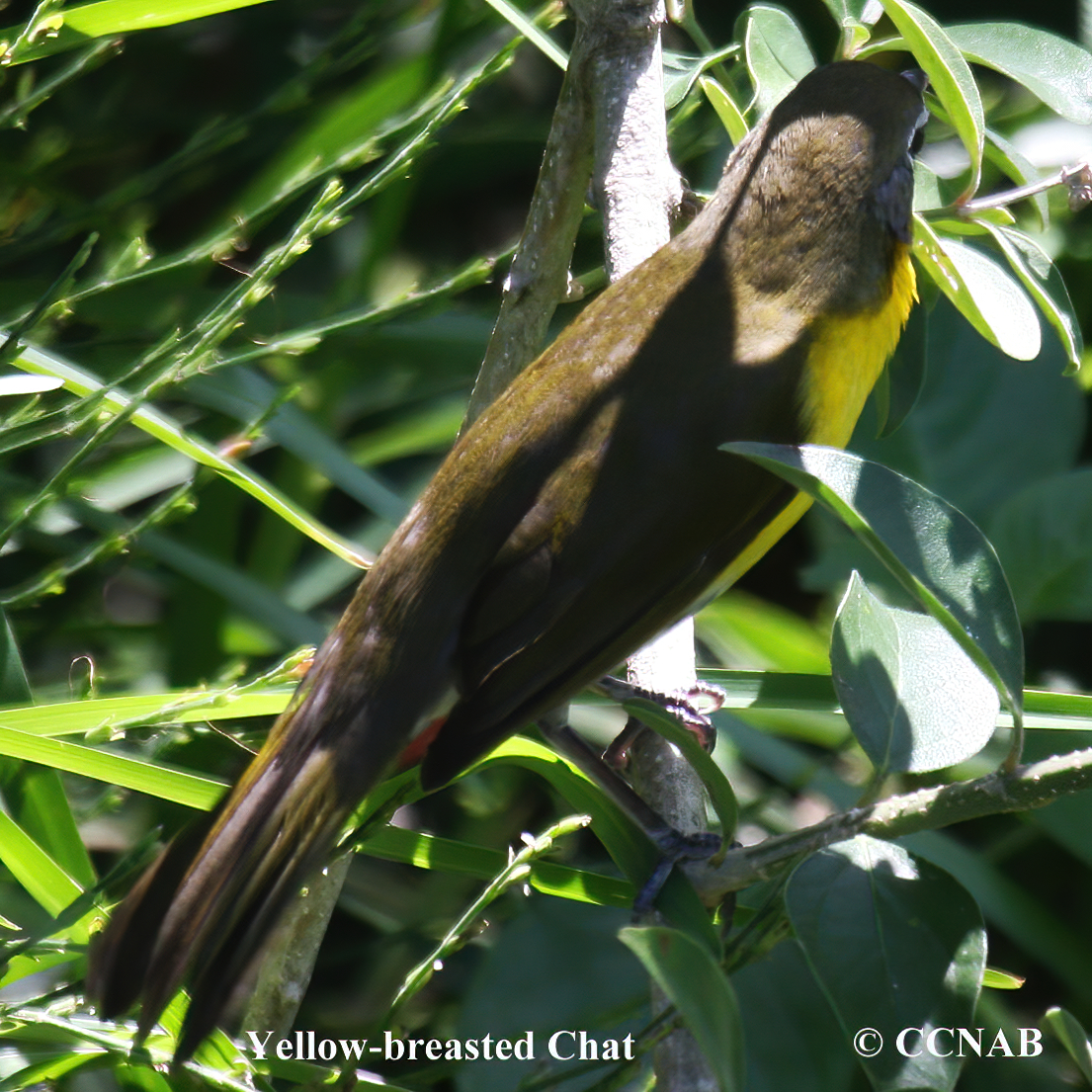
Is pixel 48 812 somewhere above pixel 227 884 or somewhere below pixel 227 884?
above

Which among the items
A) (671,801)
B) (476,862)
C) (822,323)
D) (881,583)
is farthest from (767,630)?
(476,862)

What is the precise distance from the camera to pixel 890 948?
3.82ft

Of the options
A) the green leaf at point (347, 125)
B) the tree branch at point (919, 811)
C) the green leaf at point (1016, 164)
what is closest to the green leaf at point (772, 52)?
the green leaf at point (1016, 164)

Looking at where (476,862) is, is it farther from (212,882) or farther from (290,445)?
(290,445)

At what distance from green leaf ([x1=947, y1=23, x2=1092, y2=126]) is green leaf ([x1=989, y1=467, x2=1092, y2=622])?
113 centimetres

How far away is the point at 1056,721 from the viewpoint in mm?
1586

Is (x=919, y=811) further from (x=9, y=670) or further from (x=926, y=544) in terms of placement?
(x=9, y=670)

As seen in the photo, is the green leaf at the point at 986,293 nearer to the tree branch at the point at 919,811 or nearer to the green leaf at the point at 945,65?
the green leaf at the point at 945,65

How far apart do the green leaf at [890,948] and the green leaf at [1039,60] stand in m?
1.01

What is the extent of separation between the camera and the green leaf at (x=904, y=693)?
1.24 metres

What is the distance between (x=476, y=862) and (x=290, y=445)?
1.10 meters

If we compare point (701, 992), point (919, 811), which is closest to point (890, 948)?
point (919, 811)

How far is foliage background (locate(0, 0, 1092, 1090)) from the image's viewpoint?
219 cm

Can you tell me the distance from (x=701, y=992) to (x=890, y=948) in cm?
25
